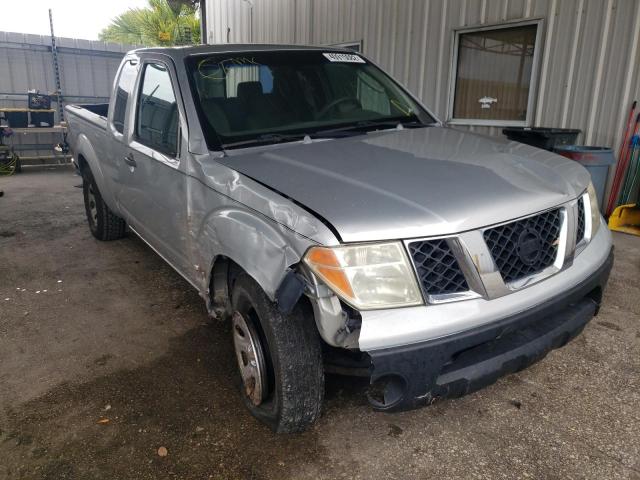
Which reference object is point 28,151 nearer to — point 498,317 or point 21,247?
point 21,247

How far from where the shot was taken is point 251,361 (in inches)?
90.4

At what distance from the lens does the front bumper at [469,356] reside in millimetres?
1766

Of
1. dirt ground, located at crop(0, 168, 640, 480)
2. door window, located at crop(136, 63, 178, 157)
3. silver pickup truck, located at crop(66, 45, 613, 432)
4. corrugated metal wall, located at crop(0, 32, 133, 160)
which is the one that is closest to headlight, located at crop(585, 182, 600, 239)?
silver pickup truck, located at crop(66, 45, 613, 432)

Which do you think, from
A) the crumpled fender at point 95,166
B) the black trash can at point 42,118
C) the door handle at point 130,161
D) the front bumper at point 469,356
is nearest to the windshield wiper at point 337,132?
the door handle at point 130,161

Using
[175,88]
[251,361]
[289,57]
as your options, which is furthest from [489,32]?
[251,361]

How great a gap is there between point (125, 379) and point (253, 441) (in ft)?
3.16

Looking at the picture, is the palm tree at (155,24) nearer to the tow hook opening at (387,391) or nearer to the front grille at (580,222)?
the front grille at (580,222)

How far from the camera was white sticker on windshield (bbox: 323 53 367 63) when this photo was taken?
3465 mm

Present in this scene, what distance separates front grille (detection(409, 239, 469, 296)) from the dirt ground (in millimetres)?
857

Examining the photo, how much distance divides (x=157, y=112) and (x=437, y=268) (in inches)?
85.7

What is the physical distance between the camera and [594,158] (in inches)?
205

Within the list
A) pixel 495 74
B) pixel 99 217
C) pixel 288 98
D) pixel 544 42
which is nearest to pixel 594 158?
pixel 544 42

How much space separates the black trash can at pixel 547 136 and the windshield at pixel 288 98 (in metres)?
2.43

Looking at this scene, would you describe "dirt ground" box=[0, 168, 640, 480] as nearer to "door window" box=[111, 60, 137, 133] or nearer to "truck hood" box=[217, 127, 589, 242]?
"truck hood" box=[217, 127, 589, 242]
